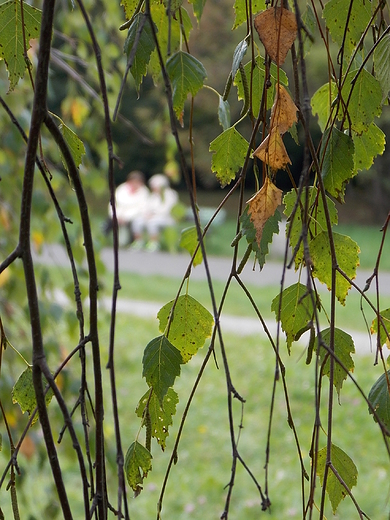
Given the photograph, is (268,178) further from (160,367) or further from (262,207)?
(160,367)

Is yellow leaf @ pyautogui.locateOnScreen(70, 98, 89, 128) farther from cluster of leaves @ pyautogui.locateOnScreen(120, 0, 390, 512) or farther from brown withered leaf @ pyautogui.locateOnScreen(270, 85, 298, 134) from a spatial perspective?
brown withered leaf @ pyautogui.locateOnScreen(270, 85, 298, 134)

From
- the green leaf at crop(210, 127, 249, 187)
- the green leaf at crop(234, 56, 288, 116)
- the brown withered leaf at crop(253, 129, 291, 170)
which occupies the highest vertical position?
the green leaf at crop(234, 56, 288, 116)

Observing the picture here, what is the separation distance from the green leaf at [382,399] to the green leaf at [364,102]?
192 millimetres

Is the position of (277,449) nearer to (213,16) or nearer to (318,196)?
(318,196)

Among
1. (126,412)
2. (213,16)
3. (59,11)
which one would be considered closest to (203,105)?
(213,16)

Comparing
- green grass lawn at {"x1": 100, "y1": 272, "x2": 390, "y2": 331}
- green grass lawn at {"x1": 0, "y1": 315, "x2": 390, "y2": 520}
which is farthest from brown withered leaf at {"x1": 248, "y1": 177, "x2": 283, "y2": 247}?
green grass lawn at {"x1": 100, "y1": 272, "x2": 390, "y2": 331}

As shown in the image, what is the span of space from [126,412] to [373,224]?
317 inches

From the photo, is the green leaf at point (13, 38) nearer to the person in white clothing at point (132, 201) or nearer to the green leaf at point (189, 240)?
the green leaf at point (189, 240)

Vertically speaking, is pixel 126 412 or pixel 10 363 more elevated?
pixel 126 412

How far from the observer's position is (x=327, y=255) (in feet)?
1.56

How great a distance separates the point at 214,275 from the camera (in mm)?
6648

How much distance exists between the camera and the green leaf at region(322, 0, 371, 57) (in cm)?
51

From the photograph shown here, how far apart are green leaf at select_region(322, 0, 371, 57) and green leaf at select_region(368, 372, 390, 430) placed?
264 mm

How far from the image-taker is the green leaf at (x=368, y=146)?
21.4 inches
